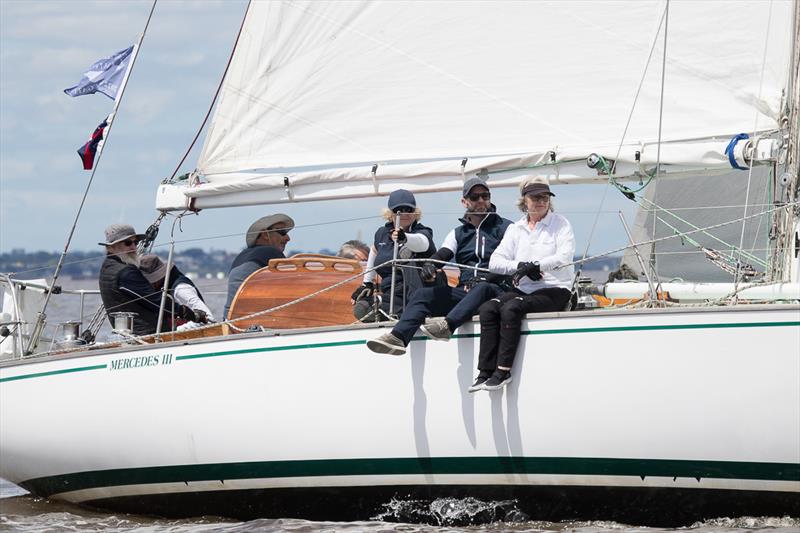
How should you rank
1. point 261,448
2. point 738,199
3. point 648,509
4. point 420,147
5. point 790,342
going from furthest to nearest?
point 738,199
point 420,147
point 261,448
point 648,509
point 790,342

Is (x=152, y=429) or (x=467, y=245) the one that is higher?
(x=467, y=245)

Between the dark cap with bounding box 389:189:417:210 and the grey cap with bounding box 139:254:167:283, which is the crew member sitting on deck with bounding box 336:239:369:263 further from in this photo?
the dark cap with bounding box 389:189:417:210

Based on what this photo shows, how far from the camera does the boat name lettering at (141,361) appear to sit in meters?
6.93

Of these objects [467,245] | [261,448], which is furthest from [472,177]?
[261,448]

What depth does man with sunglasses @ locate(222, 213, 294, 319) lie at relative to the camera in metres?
8.13

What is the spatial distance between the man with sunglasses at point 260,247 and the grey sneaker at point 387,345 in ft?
6.93

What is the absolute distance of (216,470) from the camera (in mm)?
6945

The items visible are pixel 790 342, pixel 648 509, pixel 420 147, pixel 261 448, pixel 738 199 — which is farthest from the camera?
pixel 738 199

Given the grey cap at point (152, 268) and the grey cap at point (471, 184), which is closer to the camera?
the grey cap at point (471, 184)

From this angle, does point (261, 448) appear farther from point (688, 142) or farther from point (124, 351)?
point (688, 142)

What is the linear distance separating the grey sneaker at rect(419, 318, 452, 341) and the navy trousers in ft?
0.11

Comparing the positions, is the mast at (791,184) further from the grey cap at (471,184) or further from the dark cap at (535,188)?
the grey cap at (471,184)

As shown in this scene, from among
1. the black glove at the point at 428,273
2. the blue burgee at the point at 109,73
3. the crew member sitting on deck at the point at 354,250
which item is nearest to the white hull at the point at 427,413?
→ the black glove at the point at 428,273

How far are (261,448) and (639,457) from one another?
207cm
